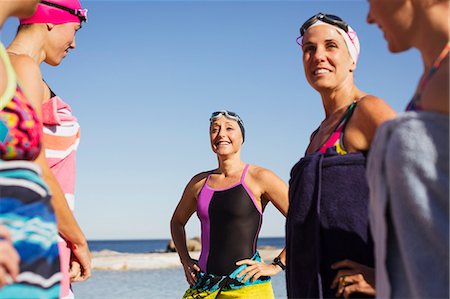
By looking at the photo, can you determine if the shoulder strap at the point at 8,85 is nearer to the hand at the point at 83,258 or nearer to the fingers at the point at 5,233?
the fingers at the point at 5,233

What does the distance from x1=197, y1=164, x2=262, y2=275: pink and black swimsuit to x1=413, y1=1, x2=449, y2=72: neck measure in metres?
3.68

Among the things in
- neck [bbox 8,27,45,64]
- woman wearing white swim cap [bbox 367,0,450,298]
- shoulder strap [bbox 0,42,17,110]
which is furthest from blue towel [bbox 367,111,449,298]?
neck [bbox 8,27,45,64]

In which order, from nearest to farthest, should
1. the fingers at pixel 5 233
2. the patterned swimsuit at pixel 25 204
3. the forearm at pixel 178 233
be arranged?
the fingers at pixel 5 233 → the patterned swimsuit at pixel 25 204 → the forearm at pixel 178 233

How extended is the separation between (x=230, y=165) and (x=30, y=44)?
2.99 metres

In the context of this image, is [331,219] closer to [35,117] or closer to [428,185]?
[428,185]

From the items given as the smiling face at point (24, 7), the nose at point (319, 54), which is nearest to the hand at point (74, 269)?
the smiling face at point (24, 7)

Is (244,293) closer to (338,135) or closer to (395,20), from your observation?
(338,135)

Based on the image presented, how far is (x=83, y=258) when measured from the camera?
2955 millimetres

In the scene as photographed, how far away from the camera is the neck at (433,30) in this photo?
185 cm

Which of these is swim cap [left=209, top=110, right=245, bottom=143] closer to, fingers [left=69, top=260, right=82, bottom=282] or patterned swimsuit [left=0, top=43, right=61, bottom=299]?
fingers [left=69, top=260, right=82, bottom=282]

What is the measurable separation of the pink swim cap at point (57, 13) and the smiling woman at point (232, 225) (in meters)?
2.63

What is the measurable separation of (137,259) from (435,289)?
3730cm

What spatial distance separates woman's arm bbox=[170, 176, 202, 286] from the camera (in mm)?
5715

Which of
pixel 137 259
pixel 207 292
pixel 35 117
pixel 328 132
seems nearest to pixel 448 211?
pixel 328 132
